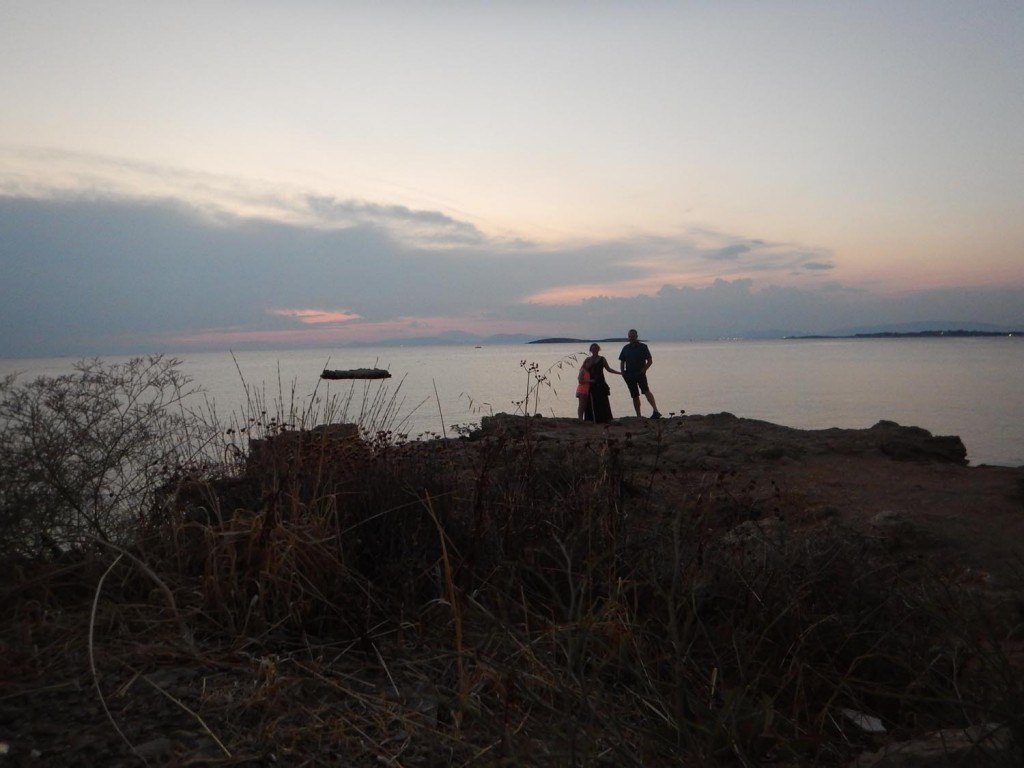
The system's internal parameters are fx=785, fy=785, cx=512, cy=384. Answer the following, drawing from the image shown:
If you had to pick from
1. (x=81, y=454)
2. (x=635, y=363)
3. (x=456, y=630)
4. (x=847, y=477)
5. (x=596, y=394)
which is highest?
(x=81, y=454)

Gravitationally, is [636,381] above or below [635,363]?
below

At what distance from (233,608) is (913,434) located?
12.6 meters

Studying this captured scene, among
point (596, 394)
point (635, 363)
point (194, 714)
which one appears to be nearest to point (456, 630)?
point (194, 714)

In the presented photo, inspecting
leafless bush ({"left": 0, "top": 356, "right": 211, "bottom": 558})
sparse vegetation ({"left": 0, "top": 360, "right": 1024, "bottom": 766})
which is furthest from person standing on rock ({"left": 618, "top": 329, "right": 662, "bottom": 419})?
leafless bush ({"left": 0, "top": 356, "right": 211, "bottom": 558})

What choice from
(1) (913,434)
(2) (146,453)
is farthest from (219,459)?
(1) (913,434)

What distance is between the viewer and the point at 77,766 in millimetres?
2268

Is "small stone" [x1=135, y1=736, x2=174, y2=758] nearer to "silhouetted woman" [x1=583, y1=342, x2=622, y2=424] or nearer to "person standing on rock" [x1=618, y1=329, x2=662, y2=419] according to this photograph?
"silhouetted woman" [x1=583, y1=342, x2=622, y2=424]

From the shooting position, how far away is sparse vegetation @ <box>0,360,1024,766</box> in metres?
2.41

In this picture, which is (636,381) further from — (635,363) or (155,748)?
(155,748)

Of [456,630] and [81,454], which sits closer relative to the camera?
[456,630]

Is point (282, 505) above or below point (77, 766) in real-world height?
above

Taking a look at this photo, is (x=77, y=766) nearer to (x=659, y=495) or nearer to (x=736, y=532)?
(x=736, y=532)

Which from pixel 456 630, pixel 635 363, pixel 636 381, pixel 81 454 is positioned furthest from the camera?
pixel 636 381

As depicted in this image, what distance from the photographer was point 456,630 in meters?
2.98
